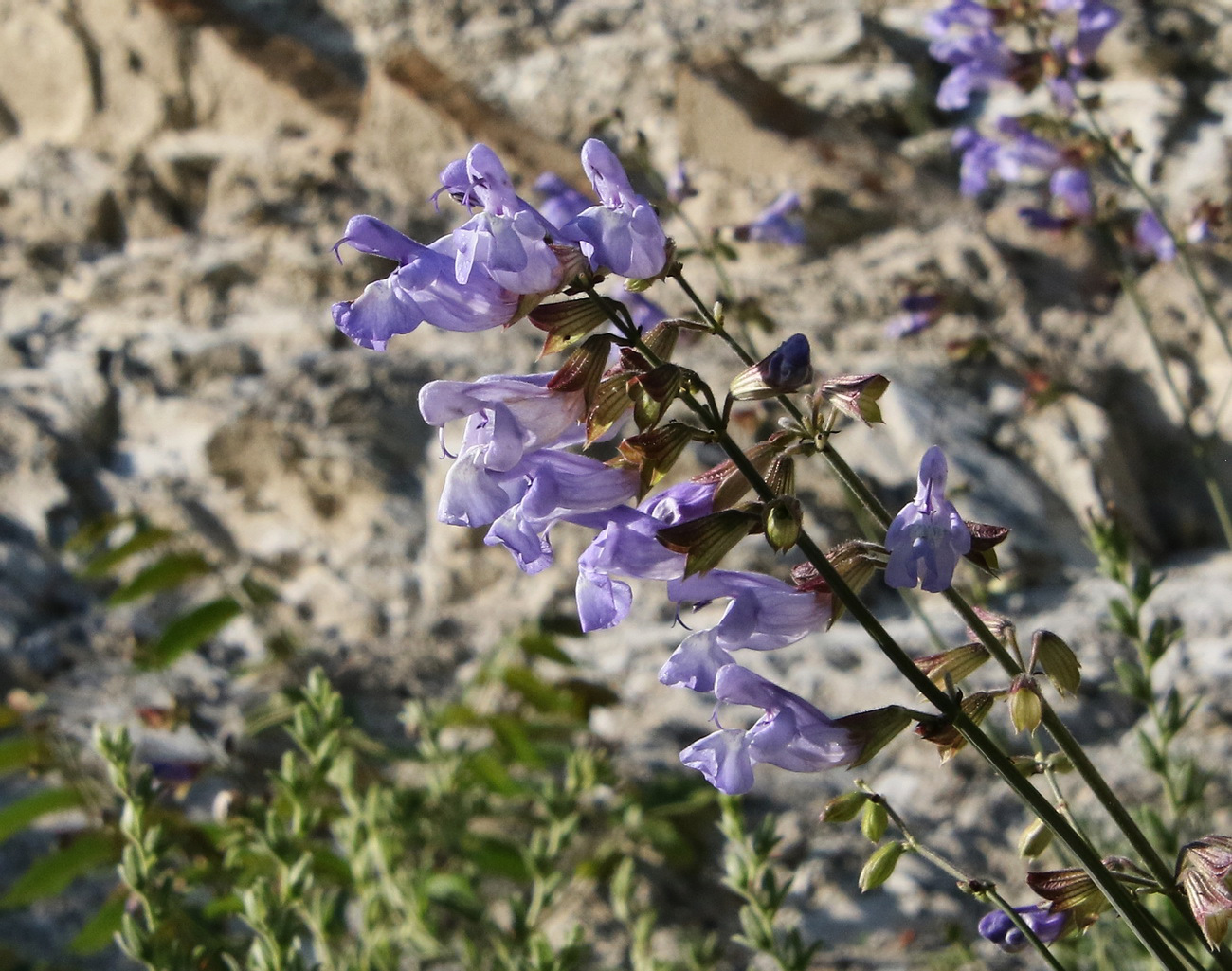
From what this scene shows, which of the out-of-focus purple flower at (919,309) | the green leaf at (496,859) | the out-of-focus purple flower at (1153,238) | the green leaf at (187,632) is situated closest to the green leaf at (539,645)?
the green leaf at (496,859)

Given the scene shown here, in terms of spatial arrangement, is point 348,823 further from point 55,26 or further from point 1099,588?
point 55,26

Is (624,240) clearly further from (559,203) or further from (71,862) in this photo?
(71,862)

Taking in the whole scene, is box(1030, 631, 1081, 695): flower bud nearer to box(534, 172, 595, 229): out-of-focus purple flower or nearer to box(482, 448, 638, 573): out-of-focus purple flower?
box(482, 448, 638, 573): out-of-focus purple flower

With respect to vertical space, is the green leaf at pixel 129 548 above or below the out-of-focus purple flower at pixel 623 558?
below

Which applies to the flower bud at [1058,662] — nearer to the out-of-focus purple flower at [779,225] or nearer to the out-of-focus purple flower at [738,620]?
the out-of-focus purple flower at [738,620]

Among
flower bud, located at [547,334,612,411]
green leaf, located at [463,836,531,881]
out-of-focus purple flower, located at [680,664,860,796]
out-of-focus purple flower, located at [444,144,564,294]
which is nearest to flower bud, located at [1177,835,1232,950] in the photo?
out-of-focus purple flower, located at [680,664,860,796]

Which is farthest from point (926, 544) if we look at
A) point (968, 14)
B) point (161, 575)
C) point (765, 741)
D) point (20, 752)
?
point (161, 575)
